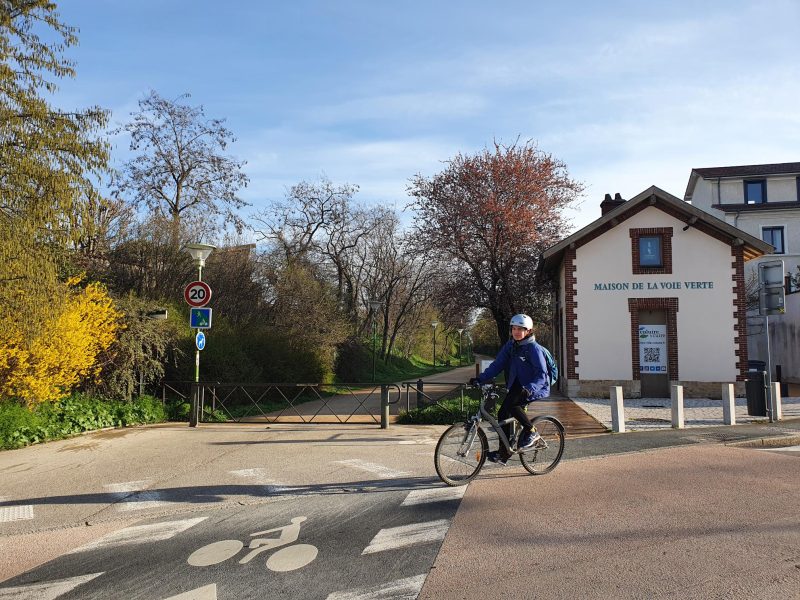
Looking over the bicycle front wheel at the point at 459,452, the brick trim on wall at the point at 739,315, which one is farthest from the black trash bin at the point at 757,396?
the bicycle front wheel at the point at 459,452

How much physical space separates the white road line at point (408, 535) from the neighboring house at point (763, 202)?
35.6 meters

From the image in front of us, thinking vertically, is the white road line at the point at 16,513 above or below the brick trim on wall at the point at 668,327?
below

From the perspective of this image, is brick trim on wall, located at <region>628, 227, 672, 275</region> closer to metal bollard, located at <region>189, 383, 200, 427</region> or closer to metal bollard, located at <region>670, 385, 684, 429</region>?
metal bollard, located at <region>670, 385, 684, 429</region>

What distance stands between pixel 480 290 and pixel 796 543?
2202cm

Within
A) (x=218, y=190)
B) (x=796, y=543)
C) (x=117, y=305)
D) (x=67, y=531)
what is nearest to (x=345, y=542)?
(x=67, y=531)

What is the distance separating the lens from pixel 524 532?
505cm

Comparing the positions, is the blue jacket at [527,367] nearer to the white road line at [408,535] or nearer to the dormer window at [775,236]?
the white road line at [408,535]

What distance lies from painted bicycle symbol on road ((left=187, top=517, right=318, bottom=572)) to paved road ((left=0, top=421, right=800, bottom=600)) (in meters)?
0.02

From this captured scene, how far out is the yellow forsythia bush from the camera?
10000 millimetres

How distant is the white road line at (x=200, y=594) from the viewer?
3910 millimetres

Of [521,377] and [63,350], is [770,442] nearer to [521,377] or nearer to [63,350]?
[521,377]

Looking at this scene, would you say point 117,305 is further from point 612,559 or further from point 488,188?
point 488,188

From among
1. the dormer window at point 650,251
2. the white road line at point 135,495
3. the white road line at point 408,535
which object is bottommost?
the white road line at point 135,495

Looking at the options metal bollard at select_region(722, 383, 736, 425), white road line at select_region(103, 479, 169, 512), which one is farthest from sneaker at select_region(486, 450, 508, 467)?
metal bollard at select_region(722, 383, 736, 425)
